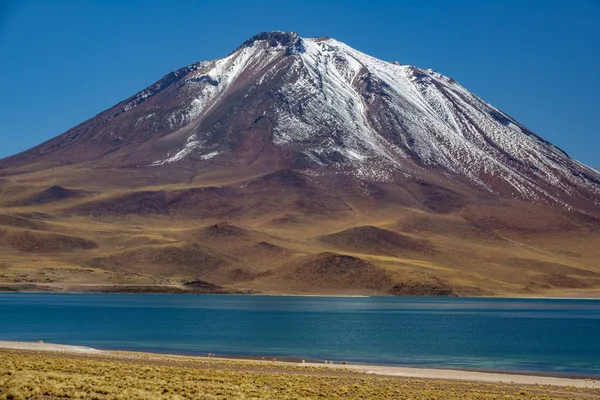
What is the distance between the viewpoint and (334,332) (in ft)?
252

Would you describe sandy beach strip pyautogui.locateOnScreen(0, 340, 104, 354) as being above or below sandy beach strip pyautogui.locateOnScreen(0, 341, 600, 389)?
below

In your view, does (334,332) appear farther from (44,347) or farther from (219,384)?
(219,384)

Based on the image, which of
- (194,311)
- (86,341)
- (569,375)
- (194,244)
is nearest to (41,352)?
(86,341)

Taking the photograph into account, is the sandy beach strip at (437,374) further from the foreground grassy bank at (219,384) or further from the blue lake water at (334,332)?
the blue lake water at (334,332)

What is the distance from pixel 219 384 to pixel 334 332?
149 feet

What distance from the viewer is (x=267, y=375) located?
38625 mm

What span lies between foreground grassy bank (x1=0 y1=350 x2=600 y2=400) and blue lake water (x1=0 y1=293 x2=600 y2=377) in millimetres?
11796

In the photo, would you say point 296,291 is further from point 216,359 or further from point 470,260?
point 216,359

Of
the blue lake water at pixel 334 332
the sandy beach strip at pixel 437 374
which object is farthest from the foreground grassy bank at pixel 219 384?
the blue lake water at pixel 334 332

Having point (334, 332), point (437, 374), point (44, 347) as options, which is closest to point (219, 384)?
point (437, 374)

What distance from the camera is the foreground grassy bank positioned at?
90.0 ft

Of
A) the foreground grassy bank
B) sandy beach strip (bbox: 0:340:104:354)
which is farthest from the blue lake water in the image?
the foreground grassy bank

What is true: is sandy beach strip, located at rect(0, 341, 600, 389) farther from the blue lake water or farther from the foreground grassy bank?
the blue lake water

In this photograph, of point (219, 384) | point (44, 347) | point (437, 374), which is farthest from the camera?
point (44, 347)
